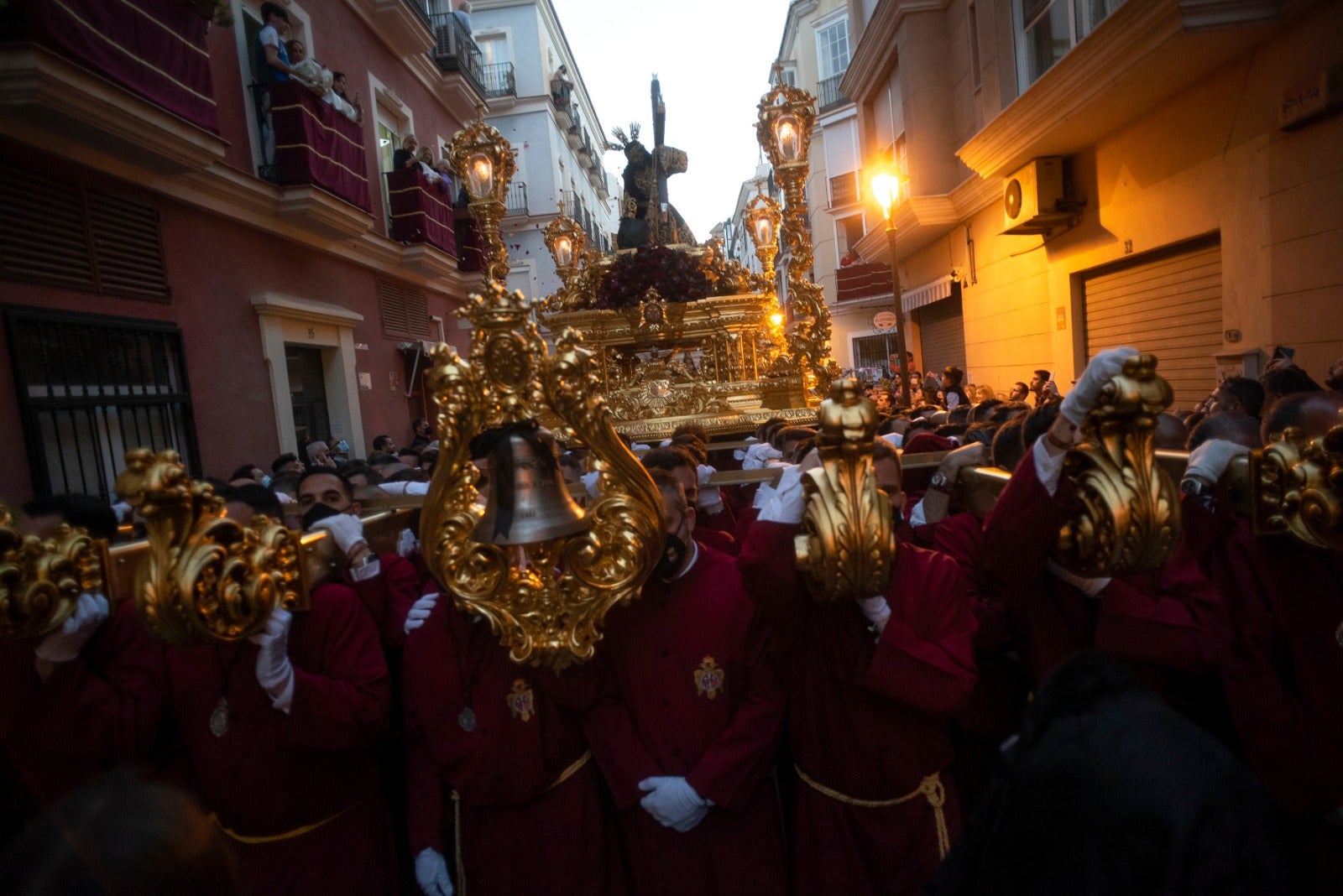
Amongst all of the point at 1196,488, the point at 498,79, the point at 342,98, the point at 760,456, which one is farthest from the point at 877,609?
→ the point at 498,79

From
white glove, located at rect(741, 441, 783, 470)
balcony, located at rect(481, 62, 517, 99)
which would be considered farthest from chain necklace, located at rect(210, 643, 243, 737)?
balcony, located at rect(481, 62, 517, 99)

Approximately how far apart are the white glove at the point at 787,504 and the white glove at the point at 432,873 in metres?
1.56

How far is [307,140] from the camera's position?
9.00 m

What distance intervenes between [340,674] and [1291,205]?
7.39m

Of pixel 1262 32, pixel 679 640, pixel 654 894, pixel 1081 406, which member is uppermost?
pixel 1262 32

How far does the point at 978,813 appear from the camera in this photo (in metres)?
0.94

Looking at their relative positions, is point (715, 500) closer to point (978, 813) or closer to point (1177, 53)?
point (978, 813)

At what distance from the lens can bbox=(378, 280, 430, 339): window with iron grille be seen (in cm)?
1274

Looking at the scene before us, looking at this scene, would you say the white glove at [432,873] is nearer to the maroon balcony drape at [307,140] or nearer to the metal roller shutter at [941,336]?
the maroon balcony drape at [307,140]

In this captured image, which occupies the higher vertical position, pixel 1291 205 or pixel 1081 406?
pixel 1291 205

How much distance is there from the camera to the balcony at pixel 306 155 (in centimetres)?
893

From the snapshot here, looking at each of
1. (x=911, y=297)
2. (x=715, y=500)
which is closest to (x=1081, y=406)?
(x=715, y=500)

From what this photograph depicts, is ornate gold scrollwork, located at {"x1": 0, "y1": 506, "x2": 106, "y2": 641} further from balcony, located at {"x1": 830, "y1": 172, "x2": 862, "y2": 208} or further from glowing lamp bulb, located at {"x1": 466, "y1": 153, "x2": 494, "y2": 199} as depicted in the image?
balcony, located at {"x1": 830, "y1": 172, "x2": 862, "y2": 208}

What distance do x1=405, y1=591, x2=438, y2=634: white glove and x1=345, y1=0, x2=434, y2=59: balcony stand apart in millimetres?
12725
